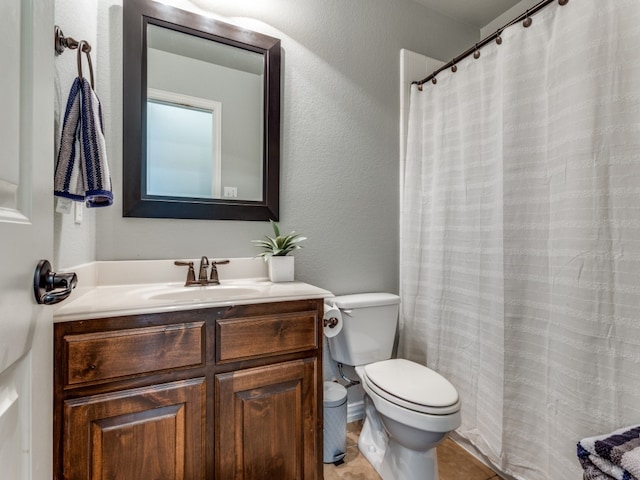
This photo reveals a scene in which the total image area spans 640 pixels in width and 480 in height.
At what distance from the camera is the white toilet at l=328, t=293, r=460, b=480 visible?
1.19 meters

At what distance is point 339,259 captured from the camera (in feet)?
5.92

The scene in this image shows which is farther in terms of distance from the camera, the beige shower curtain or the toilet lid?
the toilet lid

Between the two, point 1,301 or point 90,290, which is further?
point 90,290

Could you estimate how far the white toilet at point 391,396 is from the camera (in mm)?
1192

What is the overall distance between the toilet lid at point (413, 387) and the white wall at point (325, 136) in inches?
20.1

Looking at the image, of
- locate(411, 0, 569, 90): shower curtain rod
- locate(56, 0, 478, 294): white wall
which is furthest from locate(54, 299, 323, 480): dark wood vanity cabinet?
locate(411, 0, 569, 90): shower curtain rod

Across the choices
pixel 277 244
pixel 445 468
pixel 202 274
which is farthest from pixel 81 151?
pixel 445 468

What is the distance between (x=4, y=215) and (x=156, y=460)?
0.87 metres

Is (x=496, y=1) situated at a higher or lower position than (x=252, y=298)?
higher

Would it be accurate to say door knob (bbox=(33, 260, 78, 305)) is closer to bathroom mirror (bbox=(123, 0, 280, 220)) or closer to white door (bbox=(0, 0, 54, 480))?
white door (bbox=(0, 0, 54, 480))

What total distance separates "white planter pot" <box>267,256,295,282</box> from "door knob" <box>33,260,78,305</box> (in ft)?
3.12

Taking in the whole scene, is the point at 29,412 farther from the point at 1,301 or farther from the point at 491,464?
the point at 491,464

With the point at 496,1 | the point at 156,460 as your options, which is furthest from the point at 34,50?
the point at 496,1

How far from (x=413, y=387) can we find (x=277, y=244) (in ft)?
2.86
